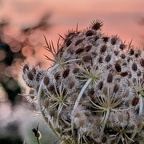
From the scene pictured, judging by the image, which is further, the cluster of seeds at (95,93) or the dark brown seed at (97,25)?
the dark brown seed at (97,25)

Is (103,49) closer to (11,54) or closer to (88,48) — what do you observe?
(88,48)

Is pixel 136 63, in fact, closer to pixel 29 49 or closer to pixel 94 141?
pixel 94 141

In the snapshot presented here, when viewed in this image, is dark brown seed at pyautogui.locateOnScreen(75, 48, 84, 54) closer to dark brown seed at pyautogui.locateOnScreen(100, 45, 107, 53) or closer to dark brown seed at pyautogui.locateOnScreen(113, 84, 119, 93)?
dark brown seed at pyautogui.locateOnScreen(100, 45, 107, 53)

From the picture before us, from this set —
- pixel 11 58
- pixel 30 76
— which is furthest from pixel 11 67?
pixel 30 76

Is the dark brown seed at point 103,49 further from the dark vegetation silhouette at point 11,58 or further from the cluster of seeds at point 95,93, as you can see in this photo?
the dark vegetation silhouette at point 11,58

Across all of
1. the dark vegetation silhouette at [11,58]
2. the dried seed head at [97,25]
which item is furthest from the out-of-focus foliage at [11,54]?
the dried seed head at [97,25]

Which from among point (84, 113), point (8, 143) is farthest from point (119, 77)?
point (8, 143)

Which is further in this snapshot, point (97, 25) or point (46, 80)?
point (97, 25)

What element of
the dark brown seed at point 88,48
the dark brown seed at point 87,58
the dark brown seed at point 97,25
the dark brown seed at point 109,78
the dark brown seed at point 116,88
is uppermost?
the dark brown seed at point 97,25

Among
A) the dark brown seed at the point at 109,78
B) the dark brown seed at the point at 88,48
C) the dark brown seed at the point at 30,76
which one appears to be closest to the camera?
the dark brown seed at the point at 109,78
